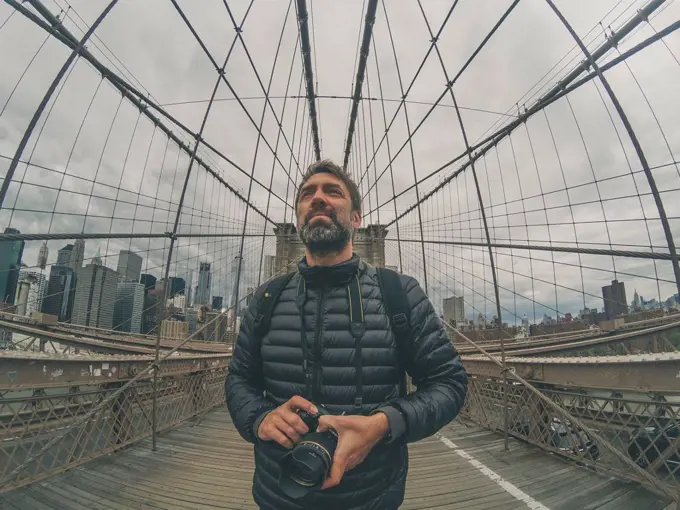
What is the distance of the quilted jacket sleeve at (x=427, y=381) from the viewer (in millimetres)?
1239

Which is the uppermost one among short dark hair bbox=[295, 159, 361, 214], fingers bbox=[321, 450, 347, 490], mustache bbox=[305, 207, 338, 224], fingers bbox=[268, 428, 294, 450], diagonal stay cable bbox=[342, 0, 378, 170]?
diagonal stay cable bbox=[342, 0, 378, 170]

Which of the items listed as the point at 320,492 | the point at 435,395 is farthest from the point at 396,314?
the point at 320,492

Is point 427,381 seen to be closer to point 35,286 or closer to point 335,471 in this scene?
point 335,471

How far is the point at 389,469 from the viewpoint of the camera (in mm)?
1470

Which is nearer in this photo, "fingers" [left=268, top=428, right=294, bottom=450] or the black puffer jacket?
"fingers" [left=268, top=428, right=294, bottom=450]

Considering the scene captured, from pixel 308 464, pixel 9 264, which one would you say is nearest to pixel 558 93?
pixel 308 464

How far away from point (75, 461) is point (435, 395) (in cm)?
540

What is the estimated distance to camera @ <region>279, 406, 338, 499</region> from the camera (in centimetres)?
95

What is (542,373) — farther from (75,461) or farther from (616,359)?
(75,461)

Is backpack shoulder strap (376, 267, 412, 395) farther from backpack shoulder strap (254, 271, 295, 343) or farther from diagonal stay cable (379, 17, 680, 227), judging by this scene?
diagonal stay cable (379, 17, 680, 227)

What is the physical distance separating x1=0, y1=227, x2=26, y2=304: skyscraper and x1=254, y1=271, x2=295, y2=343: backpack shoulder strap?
6.00m

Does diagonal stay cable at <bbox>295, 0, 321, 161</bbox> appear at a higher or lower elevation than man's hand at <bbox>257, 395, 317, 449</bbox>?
higher

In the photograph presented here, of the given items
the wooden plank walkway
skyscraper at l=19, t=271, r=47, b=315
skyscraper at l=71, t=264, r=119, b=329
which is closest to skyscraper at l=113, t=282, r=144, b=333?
skyscraper at l=71, t=264, r=119, b=329

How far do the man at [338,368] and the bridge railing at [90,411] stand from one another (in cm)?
362
